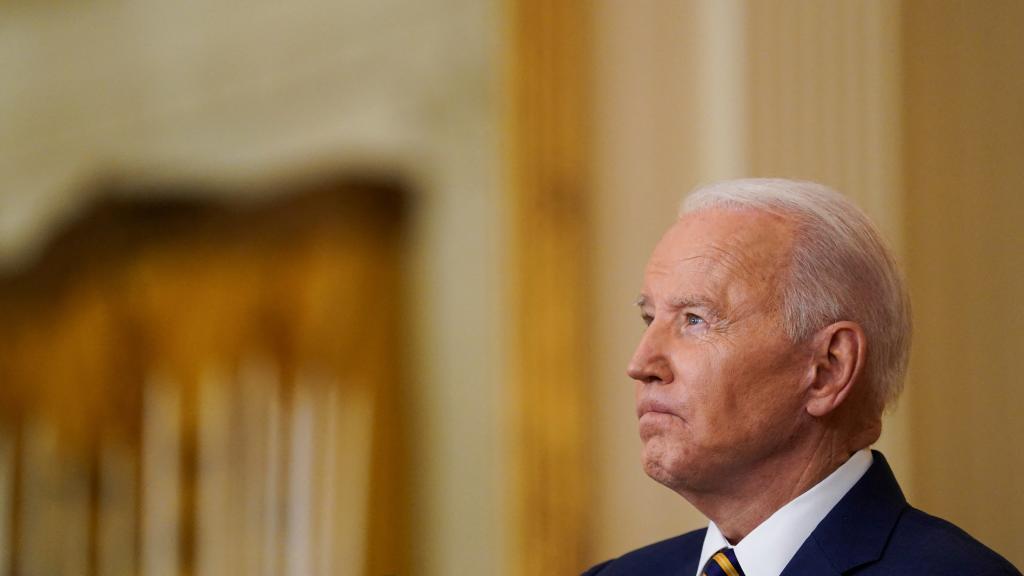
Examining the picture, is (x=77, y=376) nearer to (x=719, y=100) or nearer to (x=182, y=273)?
(x=182, y=273)

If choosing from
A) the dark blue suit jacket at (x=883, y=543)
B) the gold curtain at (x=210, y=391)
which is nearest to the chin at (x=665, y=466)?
the dark blue suit jacket at (x=883, y=543)

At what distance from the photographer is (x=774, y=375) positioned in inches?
97.6

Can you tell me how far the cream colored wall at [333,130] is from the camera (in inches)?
195

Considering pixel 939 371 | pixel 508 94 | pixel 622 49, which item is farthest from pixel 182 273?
pixel 939 371

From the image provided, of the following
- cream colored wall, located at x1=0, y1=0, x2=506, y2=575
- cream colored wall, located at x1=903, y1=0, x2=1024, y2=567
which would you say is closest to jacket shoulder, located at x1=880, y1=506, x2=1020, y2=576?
cream colored wall, located at x1=903, y1=0, x2=1024, y2=567

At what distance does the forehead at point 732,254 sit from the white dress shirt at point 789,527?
0.36 m

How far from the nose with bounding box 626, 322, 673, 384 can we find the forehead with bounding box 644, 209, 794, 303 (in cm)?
11

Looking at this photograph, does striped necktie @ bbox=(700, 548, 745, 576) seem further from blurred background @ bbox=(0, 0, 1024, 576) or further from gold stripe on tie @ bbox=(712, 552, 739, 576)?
blurred background @ bbox=(0, 0, 1024, 576)

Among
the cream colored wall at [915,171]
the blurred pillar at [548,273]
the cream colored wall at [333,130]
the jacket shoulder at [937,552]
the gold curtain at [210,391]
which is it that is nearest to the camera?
the jacket shoulder at [937,552]

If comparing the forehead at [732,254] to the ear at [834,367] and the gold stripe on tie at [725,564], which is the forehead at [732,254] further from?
the gold stripe on tie at [725,564]

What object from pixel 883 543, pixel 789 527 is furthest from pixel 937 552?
pixel 789 527

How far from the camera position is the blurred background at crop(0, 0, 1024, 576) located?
4.46 meters

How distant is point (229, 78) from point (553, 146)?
1870 mm

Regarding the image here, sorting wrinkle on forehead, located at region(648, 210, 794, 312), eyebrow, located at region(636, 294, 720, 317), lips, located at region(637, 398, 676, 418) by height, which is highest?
wrinkle on forehead, located at region(648, 210, 794, 312)
